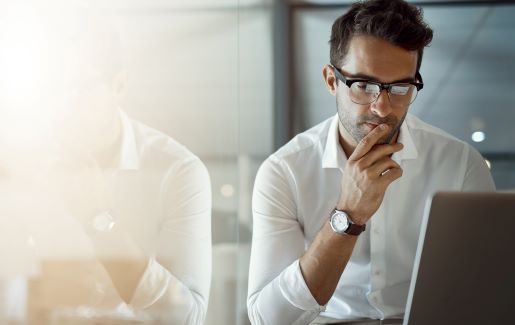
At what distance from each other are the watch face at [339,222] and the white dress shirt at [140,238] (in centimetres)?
41

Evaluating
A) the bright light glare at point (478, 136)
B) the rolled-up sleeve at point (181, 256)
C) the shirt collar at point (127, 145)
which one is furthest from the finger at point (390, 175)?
the bright light glare at point (478, 136)

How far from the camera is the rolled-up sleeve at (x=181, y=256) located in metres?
1.63

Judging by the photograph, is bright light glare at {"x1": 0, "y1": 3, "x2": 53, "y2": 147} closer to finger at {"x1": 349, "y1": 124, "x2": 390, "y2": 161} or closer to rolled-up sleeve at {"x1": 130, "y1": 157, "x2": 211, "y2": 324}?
rolled-up sleeve at {"x1": 130, "y1": 157, "x2": 211, "y2": 324}

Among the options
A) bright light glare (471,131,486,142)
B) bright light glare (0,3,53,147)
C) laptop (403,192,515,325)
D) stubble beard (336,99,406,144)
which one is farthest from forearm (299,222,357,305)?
bright light glare (471,131,486,142)

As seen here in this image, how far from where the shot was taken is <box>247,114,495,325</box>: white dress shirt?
174 cm

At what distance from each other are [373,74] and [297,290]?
0.60 m

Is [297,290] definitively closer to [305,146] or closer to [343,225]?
[343,225]

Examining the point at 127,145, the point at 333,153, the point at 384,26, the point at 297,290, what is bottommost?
the point at 297,290

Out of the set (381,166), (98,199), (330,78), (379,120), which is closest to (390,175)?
(381,166)

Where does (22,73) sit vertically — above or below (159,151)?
above

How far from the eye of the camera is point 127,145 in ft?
5.21

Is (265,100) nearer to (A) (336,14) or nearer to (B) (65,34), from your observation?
(A) (336,14)

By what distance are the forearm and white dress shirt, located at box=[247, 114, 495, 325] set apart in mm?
82

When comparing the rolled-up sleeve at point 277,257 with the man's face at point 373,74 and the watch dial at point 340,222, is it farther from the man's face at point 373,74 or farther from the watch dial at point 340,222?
the man's face at point 373,74
